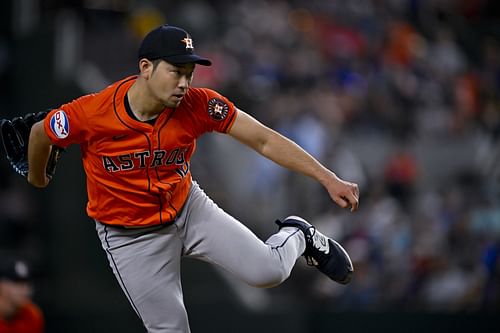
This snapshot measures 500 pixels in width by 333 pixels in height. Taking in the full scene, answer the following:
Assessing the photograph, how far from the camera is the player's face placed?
17.0 feet

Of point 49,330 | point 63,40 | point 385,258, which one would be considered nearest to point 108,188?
point 49,330

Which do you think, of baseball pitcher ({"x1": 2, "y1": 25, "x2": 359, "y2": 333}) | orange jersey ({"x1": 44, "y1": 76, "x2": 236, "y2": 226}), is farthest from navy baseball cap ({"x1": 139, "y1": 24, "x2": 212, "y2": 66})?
orange jersey ({"x1": 44, "y1": 76, "x2": 236, "y2": 226})

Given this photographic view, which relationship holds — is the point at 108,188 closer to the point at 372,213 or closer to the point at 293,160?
the point at 293,160

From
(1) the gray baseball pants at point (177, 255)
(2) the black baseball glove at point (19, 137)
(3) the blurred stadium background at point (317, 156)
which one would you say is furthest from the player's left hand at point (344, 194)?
(3) the blurred stadium background at point (317, 156)

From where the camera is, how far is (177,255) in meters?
5.71

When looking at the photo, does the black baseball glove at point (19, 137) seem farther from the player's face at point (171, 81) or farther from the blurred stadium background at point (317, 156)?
the blurred stadium background at point (317, 156)

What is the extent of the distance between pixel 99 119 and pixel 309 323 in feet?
15.5

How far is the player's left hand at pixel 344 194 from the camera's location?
531 cm

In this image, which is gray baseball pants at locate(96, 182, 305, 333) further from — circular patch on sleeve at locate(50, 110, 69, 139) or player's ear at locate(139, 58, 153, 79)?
player's ear at locate(139, 58, 153, 79)

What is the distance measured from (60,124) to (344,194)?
1615 mm

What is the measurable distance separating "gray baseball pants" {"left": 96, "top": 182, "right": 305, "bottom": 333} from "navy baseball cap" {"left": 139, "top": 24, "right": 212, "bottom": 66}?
3.26ft

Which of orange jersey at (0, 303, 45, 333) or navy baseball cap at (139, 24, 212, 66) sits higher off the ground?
navy baseball cap at (139, 24, 212, 66)

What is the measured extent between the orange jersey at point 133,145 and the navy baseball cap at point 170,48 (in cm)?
29

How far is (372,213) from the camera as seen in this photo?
10141mm
